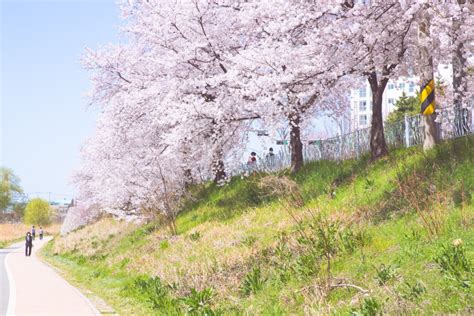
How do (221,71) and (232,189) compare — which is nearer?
(221,71)

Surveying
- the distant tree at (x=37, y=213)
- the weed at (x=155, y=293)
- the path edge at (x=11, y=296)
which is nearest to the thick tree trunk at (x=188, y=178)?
the path edge at (x=11, y=296)

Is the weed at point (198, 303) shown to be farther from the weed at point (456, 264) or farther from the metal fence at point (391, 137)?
the metal fence at point (391, 137)

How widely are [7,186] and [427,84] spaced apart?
129 meters

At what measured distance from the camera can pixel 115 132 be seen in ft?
91.6

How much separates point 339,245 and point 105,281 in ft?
31.4

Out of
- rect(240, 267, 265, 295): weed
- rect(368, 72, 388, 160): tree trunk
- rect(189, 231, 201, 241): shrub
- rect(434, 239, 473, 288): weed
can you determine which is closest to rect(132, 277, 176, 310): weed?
rect(240, 267, 265, 295): weed

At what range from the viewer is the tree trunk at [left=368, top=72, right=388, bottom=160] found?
58.9 feet

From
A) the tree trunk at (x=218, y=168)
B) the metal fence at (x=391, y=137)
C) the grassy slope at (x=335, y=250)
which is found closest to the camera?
the grassy slope at (x=335, y=250)

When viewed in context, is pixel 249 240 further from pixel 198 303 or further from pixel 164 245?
pixel 164 245

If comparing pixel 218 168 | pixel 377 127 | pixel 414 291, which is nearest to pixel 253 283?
pixel 414 291

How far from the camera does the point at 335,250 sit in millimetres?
10797

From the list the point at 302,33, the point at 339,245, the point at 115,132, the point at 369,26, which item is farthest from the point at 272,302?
the point at 115,132

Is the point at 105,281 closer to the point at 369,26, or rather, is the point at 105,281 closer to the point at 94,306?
the point at 94,306

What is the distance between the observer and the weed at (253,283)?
34.9ft
